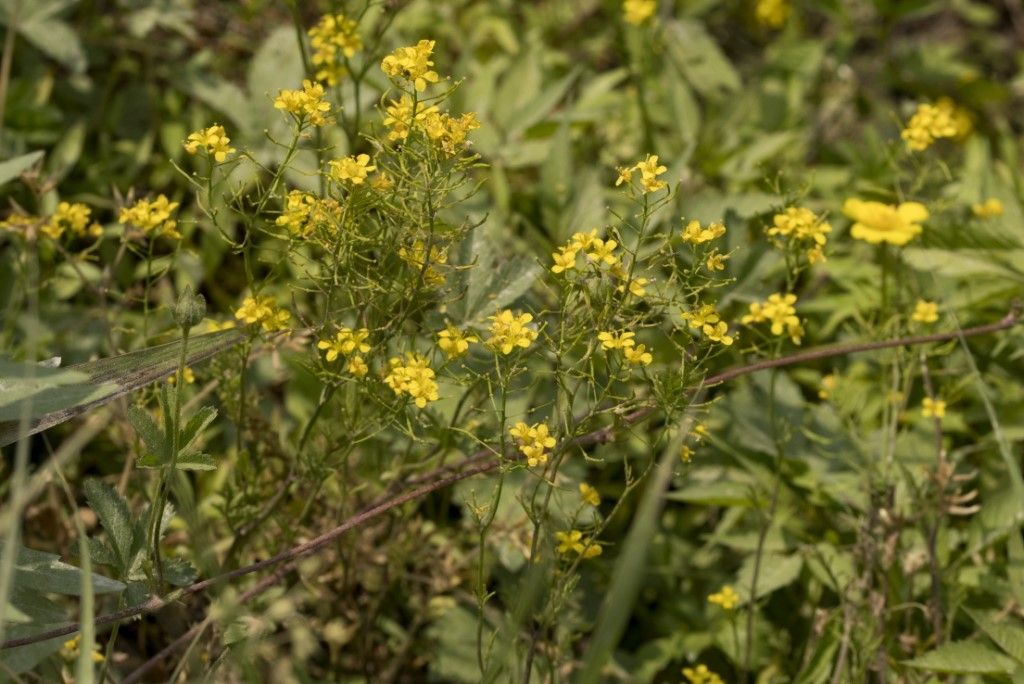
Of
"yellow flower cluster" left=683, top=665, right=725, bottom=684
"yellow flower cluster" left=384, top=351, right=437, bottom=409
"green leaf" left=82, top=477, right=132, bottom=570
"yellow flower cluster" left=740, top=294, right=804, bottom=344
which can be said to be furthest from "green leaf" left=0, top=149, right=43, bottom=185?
"yellow flower cluster" left=683, top=665, right=725, bottom=684

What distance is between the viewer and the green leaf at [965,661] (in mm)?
1632

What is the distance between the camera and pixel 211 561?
134cm

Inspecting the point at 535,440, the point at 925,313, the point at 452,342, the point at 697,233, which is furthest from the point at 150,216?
the point at 925,313

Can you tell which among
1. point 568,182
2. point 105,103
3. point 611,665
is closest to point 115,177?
point 105,103

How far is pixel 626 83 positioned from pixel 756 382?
140 centimetres

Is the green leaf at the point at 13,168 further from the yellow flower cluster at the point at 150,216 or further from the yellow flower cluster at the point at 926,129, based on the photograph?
the yellow flower cluster at the point at 926,129

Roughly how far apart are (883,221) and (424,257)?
79cm

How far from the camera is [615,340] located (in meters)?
1.37

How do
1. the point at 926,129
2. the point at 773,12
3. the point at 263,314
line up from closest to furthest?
the point at 263,314 → the point at 926,129 → the point at 773,12

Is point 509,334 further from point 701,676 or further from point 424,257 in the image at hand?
point 701,676

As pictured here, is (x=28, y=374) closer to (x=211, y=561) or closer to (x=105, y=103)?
(x=211, y=561)

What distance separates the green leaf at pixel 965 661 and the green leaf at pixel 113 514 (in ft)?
3.66

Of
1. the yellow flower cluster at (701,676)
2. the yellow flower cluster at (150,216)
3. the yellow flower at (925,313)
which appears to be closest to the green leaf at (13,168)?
the yellow flower cluster at (150,216)

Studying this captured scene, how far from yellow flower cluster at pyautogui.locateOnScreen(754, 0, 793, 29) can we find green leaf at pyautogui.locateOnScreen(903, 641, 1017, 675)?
84.3 inches
